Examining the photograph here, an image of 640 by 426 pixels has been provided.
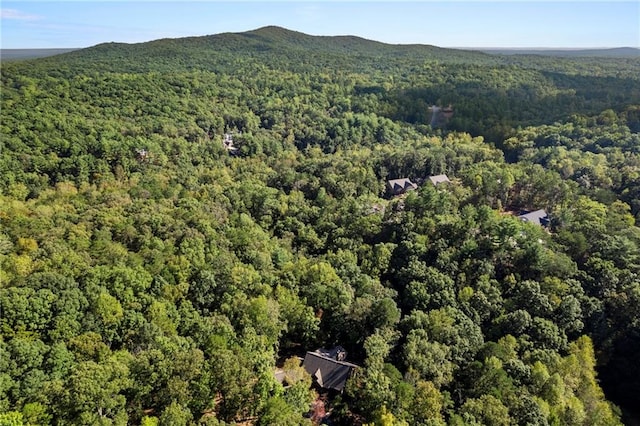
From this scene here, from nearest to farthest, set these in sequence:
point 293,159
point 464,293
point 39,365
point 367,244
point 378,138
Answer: point 39,365
point 464,293
point 367,244
point 293,159
point 378,138

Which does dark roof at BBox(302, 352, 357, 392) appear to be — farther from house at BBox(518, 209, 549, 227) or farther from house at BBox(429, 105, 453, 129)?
house at BBox(429, 105, 453, 129)

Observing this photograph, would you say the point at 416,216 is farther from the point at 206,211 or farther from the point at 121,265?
the point at 121,265

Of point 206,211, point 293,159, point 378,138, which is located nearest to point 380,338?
point 206,211

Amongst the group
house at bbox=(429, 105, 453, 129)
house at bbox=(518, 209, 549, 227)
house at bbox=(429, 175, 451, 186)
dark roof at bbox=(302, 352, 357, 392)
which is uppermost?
house at bbox=(429, 105, 453, 129)

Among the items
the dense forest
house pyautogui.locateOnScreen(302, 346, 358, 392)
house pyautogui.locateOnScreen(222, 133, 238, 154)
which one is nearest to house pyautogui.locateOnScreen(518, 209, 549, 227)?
the dense forest

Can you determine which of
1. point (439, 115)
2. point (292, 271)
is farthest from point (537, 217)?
point (439, 115)
